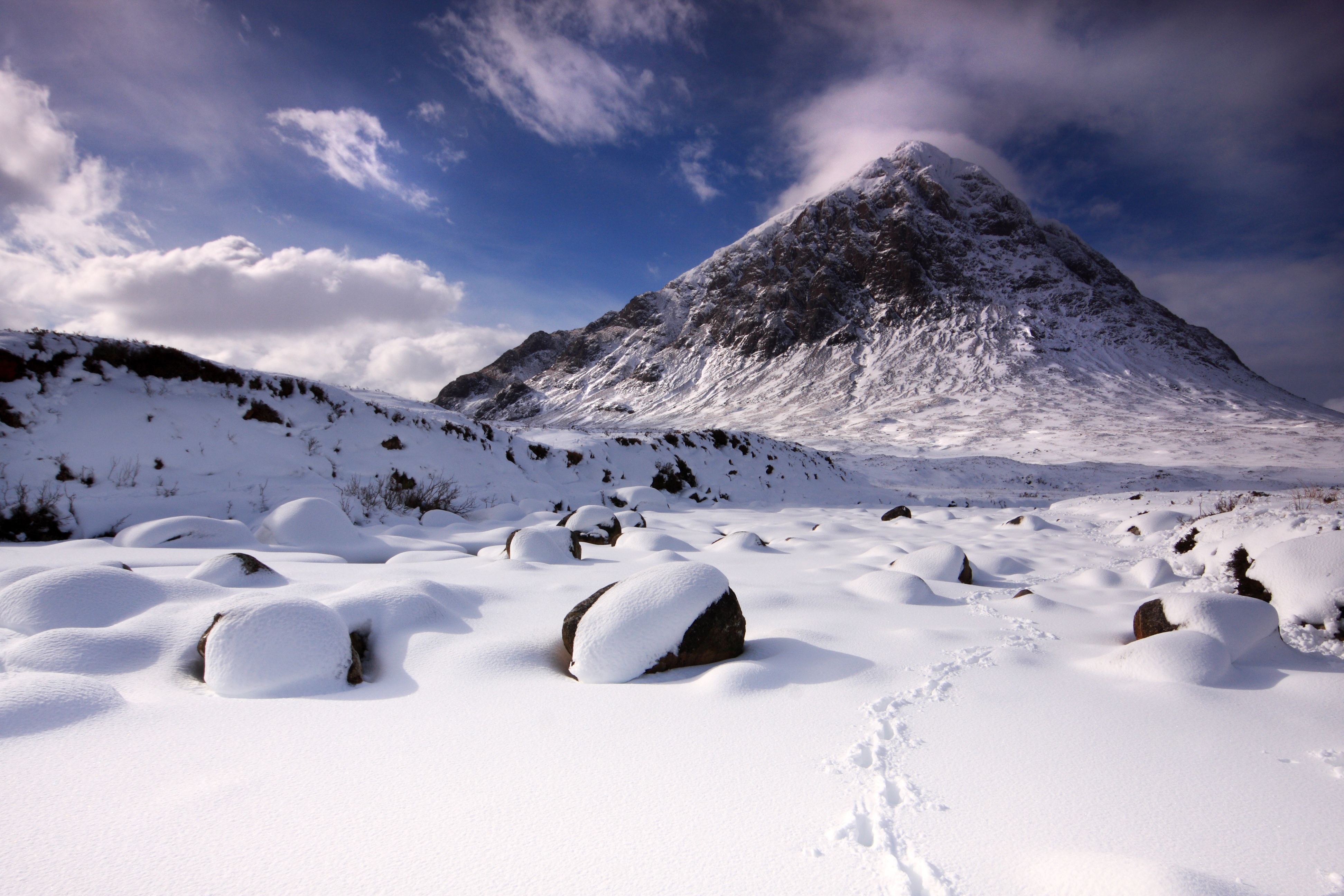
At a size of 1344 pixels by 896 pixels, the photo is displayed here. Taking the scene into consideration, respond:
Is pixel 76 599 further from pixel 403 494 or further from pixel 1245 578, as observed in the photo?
pixel 1245 578

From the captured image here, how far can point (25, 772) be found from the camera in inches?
46.0

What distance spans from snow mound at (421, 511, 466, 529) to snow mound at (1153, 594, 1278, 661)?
525 cm

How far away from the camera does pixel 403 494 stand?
6164 millimetres

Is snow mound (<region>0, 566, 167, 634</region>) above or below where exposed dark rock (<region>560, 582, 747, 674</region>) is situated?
above

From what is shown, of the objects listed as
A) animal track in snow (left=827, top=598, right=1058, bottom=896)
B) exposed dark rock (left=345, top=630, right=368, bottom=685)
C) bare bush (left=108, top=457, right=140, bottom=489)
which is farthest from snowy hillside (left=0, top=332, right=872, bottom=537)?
animal track in snow (left=827, top=598, right=1058, bottom=896)

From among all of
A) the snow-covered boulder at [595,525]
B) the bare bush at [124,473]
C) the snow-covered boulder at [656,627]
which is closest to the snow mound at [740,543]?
the snow-covered boulder at [595,525]

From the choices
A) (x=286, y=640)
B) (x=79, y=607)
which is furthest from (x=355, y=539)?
(x=286, y=640)

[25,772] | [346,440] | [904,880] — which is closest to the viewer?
[904,880]

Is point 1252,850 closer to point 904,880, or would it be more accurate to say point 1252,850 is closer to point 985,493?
point 904,880

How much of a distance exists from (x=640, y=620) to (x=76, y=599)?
216 cm

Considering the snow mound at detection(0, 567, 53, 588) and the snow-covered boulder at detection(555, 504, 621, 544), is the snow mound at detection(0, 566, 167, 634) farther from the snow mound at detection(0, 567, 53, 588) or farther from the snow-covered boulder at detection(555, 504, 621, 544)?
the snow-covered boulder at detection(555, 504, 621, 544)

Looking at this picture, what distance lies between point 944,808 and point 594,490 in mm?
7302

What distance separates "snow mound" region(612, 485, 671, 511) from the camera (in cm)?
784

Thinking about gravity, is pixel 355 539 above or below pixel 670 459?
below
